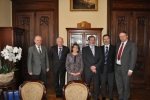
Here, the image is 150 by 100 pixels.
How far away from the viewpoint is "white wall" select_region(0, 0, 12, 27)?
14.2ft

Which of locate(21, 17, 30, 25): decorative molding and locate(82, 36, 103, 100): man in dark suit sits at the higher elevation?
locate(21, 17, 30, 25): decorative molding

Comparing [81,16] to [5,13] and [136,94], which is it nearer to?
[5,13]

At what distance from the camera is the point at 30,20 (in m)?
4.85

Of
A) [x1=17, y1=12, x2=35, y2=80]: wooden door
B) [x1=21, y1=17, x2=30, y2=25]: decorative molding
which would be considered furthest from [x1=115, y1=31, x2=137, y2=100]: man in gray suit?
[x1=21, y1=17, x2=30, y2=25]: decorative molding

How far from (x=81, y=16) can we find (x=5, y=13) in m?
2.17

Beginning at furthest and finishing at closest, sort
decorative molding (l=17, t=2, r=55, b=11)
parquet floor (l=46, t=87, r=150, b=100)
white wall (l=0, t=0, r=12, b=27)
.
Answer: decorative molding (l=17, t=2, r=55, b=11) < white wall (l=0, t=0, r=12, b=27) < parquet floor (l=46, t=87, r=150, b=100)

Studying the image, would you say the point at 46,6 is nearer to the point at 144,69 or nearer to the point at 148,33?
the point at 148,33

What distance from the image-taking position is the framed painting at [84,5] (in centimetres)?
473

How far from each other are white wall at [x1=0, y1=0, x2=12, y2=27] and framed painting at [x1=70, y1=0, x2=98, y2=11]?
1.85 metres

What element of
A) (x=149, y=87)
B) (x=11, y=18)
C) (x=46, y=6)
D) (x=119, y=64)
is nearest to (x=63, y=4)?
(x=46, y=6)

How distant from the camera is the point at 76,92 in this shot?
2.00 metres

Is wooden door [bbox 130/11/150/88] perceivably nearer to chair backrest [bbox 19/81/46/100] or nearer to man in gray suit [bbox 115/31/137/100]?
man in gray suit [bbox 115/31/137/100]

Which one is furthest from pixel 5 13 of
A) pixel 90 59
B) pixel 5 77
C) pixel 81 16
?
pixel 90 59

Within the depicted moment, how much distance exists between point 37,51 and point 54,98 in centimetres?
120
